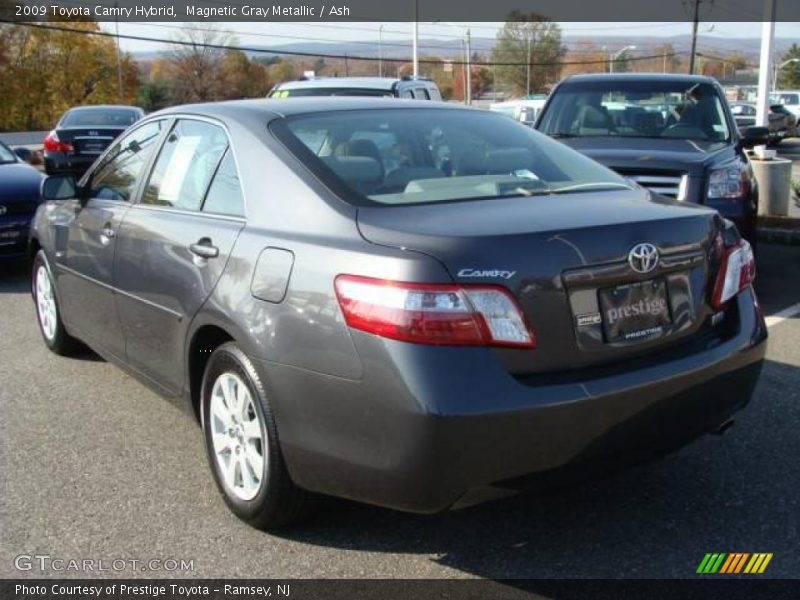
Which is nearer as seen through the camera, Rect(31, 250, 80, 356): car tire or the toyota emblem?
the toyota emblem

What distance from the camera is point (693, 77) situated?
838cm

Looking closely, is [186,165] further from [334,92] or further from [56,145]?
[56,145]

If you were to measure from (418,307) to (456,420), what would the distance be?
353mm

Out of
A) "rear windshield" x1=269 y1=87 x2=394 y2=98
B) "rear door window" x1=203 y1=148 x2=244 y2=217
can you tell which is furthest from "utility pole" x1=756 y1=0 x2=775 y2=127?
"rear door window" x1=203 y1=148 x2=244 y2=217

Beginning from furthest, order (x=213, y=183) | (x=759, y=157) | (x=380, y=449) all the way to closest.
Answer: (x=759, y=157) → (x=213, y=183) → (x=380, y=449)

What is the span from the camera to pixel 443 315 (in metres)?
2.60

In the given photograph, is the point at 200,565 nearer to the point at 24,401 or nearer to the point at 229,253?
the point at 229,253

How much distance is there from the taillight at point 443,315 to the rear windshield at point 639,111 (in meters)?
5.66

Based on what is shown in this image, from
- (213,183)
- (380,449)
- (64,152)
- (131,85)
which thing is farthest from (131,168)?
(131,85)

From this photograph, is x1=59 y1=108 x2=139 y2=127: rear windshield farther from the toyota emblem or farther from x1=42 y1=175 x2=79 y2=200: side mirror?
the toyota emblem

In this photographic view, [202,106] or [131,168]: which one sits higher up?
[202,106]

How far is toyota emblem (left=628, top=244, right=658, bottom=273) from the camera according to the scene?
113 inches

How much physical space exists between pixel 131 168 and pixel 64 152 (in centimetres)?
1280

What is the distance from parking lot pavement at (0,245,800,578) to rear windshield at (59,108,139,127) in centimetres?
1346
